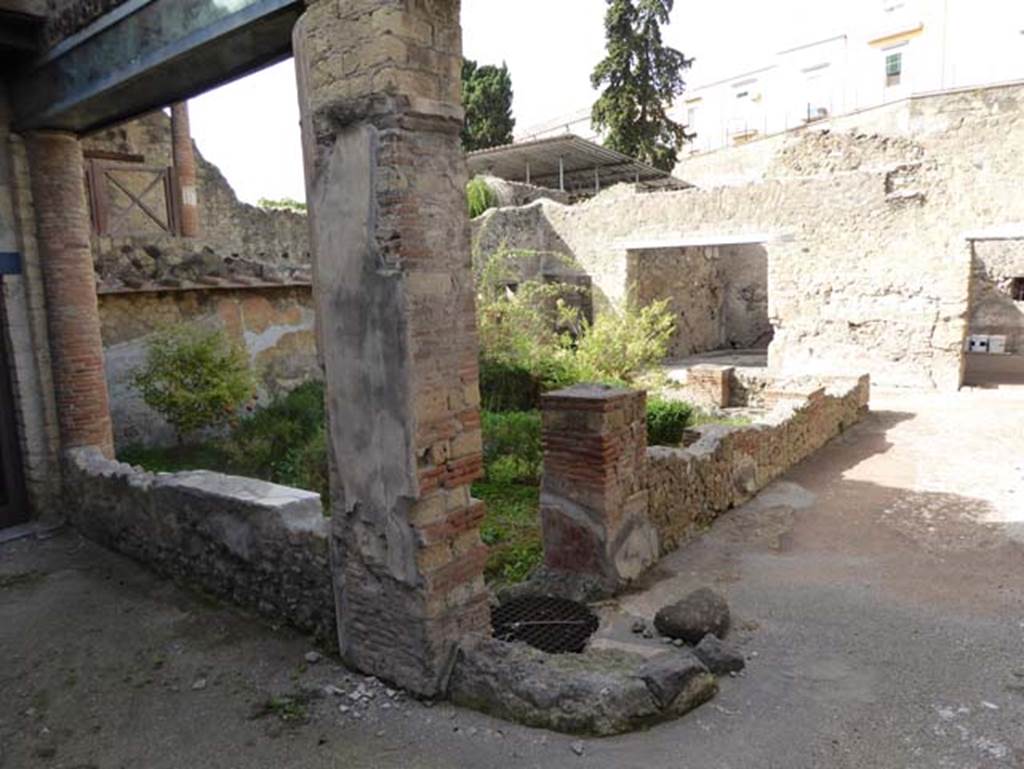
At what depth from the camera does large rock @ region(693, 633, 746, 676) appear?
12.1 ft

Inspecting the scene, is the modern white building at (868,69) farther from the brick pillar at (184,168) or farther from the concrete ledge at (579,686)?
the concrete ledge at (579,686)

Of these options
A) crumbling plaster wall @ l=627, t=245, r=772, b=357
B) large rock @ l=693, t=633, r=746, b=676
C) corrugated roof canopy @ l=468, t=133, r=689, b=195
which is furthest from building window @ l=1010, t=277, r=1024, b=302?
large rock @ l=693, t=633, r=746, b=676

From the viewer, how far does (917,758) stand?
2.97m

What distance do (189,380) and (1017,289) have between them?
1792 cm

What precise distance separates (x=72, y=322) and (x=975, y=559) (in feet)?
24.0

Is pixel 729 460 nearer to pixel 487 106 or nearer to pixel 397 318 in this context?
pixel 397 318

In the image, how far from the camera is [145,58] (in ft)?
15.1

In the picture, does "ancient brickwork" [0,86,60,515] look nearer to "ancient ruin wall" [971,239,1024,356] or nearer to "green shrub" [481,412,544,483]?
"green shrub" [481,412,544,483]

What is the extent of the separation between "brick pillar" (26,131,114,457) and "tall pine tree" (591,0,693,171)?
2104 centimetres

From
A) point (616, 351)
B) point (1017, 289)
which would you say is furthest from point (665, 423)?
point (1017, 289)

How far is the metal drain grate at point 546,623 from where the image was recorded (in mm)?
4121

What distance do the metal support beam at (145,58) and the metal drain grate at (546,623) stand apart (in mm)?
3522

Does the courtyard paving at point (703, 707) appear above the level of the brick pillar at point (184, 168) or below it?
below

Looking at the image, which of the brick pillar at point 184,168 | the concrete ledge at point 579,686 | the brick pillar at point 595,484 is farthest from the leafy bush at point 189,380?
the brick pillar at point 184,168
